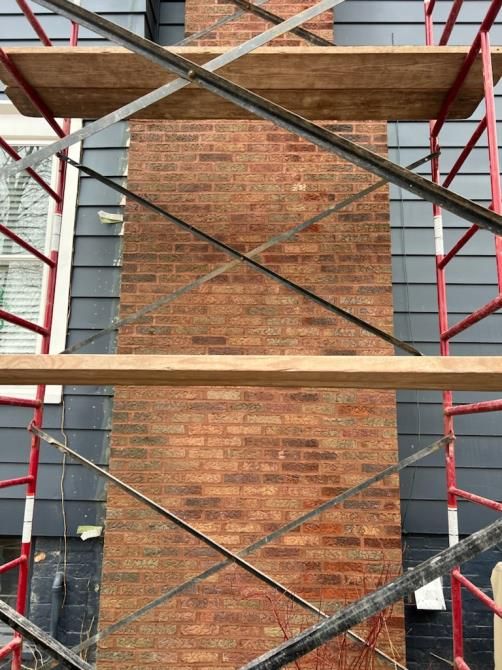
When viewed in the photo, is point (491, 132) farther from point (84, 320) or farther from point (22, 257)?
point (22, 257)

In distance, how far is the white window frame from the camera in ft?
12.3

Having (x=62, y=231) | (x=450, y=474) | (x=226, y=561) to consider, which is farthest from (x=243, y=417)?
(x=62, y=231)

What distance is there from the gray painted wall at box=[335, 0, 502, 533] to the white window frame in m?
2.11

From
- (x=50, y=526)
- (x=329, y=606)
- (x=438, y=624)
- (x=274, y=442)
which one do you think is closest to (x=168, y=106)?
(x=274, y=442)

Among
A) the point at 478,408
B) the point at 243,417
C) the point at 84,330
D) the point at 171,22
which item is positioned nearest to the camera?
the point at 478,408

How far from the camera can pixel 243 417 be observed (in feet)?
11.0

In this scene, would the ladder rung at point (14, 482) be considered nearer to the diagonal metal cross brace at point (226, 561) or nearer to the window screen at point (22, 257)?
the diagonal metal cross brace at point (226, 561)

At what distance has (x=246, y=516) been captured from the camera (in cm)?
325

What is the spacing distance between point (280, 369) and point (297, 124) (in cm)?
74

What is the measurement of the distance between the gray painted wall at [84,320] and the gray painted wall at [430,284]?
1684 mm

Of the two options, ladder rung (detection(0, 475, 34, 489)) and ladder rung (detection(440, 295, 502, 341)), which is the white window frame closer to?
ladder rung (detection(0, 475, 34, 489))

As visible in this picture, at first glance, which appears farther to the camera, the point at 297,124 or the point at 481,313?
the point at 481,313

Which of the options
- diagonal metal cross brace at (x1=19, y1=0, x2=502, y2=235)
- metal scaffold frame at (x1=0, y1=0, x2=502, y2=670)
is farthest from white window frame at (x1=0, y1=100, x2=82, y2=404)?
diagonal metal cross brace at (x1=19, y1=0, x2=502, y2=235)

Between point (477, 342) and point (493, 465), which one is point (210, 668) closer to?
point (493, 465)
